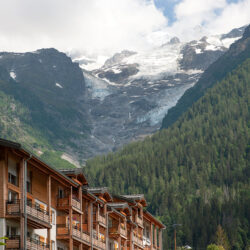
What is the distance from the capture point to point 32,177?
7419 centimetres

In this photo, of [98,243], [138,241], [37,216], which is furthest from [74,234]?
[138,241]

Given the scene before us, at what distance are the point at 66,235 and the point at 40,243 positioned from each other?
8056mm

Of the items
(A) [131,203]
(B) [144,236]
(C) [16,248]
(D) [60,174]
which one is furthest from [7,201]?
(B) [144,236]

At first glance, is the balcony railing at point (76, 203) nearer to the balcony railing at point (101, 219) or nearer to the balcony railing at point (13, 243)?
the balcony railing at point (101, 219)

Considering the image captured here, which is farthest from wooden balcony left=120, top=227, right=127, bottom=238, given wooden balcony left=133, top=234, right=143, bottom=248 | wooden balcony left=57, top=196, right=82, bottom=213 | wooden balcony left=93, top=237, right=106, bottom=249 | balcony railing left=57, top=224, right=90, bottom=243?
wooden balcony left=57, top=196, right=82, bottom=213

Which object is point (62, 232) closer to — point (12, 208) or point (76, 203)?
point (76, 203)

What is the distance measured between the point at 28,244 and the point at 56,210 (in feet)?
45.8

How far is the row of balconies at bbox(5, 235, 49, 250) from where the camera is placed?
216 feet

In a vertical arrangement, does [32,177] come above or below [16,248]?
above

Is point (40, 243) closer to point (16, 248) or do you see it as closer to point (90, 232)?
point (16, 248)

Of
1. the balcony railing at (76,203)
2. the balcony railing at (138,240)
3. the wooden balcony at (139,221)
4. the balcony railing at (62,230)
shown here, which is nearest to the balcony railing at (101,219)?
the balcony railing at (76,203)

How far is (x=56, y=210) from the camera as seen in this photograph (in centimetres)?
8162

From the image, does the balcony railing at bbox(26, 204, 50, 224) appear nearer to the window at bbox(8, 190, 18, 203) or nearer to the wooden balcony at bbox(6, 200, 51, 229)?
the wooden balcony at bbox(6, 200, 51, 229)

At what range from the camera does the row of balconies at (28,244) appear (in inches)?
2591
